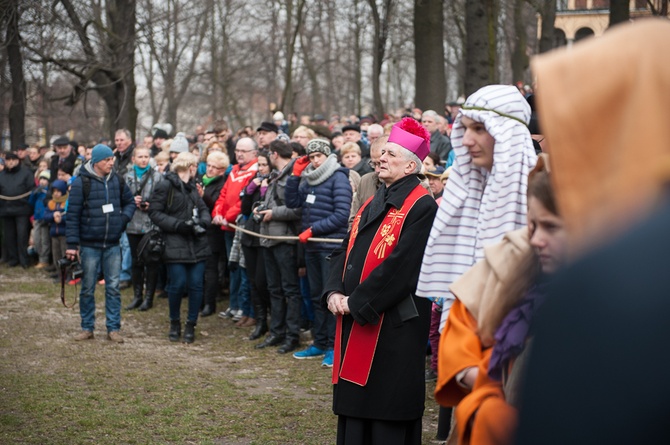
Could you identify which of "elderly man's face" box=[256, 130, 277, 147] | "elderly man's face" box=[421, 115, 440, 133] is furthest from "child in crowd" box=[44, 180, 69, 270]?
"elderly man's face" box=[421, 115, 440, 133]

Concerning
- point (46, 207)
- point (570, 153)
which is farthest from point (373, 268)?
point (46, 207)

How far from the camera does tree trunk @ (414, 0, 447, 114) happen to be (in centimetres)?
1508

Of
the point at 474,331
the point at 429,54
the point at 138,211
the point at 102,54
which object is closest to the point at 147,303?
the point at 138,211

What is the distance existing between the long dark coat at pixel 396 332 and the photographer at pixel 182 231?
5.15 m

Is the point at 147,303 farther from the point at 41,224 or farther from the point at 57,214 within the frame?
the point at 41,224

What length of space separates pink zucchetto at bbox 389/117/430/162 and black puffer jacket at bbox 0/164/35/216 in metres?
12.9

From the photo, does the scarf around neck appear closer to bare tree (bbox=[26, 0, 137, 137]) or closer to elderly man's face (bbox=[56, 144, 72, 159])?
elderly man's face (bbox=[56, 144, 72, 159])

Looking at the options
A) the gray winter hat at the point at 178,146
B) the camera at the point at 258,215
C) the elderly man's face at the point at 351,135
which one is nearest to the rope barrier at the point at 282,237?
the camera at the point at 258,215

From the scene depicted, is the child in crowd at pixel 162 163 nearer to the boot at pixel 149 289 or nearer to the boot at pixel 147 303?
the boot at pixel 149 289

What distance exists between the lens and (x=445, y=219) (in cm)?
354

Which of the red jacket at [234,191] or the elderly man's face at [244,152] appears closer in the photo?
the red jacket at [234,191]

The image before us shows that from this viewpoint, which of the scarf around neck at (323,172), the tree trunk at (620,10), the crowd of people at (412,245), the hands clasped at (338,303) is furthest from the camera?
the tree trunk at (620,10)

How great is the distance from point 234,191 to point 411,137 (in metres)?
5.94

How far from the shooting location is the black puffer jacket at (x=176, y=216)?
9742mm
